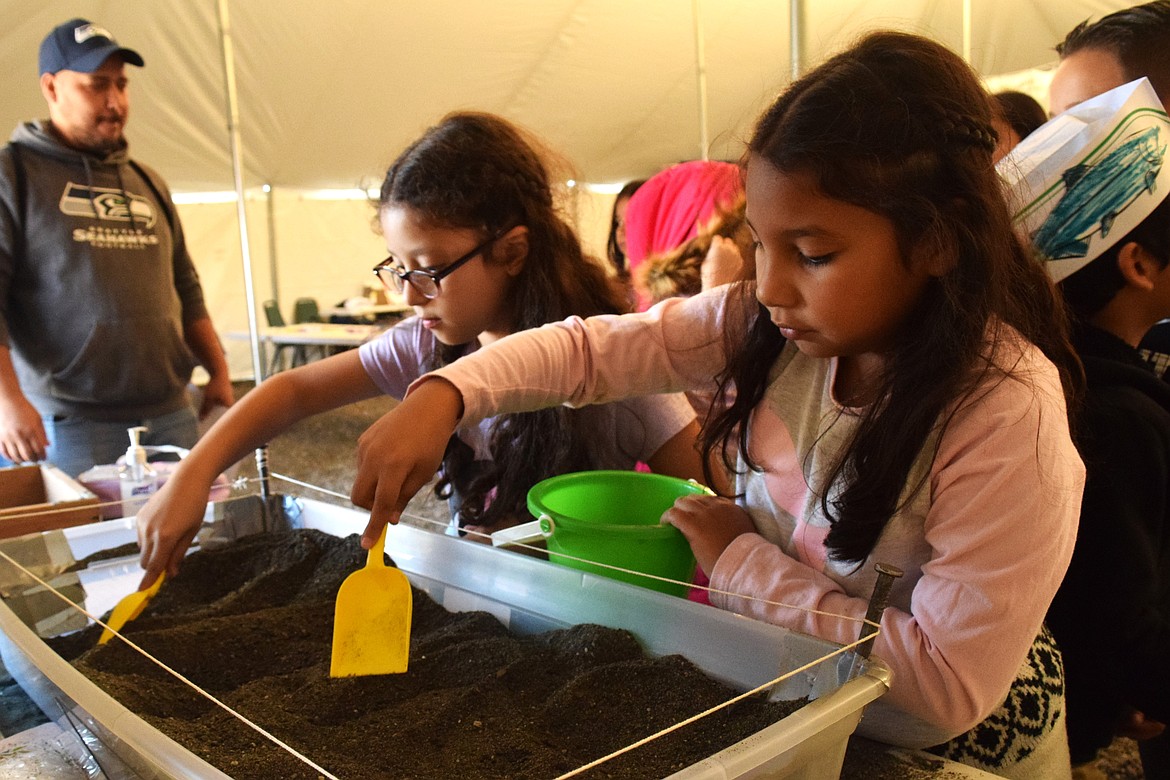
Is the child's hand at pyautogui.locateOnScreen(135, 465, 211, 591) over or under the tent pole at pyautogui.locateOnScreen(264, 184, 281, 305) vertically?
over

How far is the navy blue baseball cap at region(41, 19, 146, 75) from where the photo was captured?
1921 mm

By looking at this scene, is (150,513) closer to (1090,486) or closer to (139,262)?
(1090,486)

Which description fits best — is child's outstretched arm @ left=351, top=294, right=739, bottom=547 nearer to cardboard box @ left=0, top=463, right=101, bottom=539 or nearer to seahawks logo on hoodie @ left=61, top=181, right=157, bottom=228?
cardboard box @ left=0, top=463, right=101, bottom=539

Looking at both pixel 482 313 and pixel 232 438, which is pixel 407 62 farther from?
pixel 232 438

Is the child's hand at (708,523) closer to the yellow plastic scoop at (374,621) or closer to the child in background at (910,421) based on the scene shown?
the child in background at (910,421)

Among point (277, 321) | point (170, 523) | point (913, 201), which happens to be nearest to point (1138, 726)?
point (913, 201)

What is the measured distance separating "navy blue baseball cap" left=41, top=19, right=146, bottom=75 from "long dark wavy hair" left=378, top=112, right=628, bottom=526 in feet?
4.06

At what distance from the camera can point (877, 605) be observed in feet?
1.74

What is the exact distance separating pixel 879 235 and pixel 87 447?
1.96 metres

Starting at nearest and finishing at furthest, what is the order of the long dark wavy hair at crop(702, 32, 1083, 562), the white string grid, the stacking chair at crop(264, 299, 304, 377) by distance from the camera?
1. the white string grid
2. the long dark wavy hair at crop(702, 32, 1083, 562)
3. the stacking chair at crop(264, 299, 304, 377)

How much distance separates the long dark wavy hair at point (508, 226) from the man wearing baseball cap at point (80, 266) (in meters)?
1.21

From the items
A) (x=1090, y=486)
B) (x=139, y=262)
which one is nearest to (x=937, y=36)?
(x=1090, y=486)

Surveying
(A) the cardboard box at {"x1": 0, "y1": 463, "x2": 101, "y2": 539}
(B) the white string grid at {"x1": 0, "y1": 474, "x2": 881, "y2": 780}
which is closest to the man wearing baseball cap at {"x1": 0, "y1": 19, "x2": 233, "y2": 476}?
(A) the cardboard box at {"x1": 0, "y1": 463, "x2": 101, "y2": 539}

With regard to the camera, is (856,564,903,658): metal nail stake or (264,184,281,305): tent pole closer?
(856,564,903,658): metal nail stake
